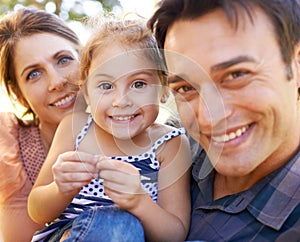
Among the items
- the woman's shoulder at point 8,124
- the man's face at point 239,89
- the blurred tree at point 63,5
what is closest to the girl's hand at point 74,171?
the man's face at point 239,89

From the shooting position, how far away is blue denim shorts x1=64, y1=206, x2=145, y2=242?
0.97m

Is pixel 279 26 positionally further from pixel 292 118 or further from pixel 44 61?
pixel 44 61

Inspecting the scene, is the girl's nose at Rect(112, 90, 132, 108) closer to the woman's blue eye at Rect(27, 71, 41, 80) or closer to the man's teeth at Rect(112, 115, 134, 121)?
the man's teeth at Rect(112, 115, 134, 121)

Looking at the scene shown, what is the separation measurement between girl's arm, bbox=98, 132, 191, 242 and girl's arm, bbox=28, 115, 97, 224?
0.05 m

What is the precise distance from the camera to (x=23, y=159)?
5.08ft

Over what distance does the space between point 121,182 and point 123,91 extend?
0.74 feet

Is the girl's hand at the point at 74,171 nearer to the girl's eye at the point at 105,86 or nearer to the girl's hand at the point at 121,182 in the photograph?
the girl's hand at the point at 121,182

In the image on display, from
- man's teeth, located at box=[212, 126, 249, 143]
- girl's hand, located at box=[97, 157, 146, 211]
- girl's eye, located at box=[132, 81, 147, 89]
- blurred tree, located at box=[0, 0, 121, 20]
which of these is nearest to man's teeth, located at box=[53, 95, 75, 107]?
girl's eye, located at box=[132, 81, 147, 89]

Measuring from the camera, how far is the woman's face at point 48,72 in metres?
1.49

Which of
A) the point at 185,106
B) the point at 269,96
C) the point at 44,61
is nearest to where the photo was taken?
the point at 269,96

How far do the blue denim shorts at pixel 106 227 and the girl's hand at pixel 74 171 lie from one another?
0.24ft

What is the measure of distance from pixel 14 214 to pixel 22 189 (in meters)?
0.08

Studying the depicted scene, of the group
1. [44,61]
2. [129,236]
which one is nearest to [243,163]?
[129,236]

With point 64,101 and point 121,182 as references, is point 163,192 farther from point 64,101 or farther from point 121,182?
point 64,101
